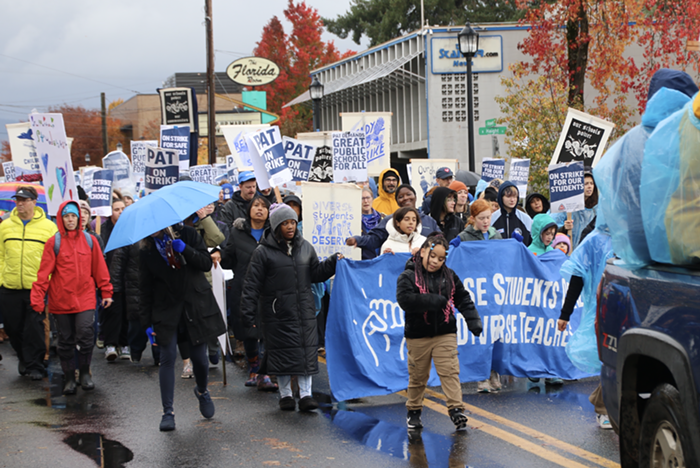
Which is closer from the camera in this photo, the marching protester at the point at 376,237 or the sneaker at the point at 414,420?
the sneaker at the point at 414,420

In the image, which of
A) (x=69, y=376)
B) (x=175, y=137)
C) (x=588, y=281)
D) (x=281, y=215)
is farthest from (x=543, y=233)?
(x=175, y=137)

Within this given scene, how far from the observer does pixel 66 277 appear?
8.53m

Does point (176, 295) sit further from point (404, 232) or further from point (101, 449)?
point (404, 232)

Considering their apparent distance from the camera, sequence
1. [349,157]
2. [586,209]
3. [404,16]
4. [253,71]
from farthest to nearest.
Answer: [404,16] → [253,71] → [349,157] → [586,209]

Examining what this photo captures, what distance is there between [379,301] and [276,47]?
5748 cm

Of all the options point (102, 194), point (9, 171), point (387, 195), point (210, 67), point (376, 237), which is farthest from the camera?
point (210, 67)

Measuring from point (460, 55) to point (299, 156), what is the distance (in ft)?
80.9

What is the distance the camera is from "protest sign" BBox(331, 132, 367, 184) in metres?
11.4

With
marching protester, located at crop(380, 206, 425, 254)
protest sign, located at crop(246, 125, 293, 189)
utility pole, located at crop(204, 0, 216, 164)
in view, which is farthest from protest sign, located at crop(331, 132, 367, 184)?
utility pole, located at crop(204, 0, 216, 164)

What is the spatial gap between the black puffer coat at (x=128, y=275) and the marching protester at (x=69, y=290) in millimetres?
1421

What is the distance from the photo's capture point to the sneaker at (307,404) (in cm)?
724

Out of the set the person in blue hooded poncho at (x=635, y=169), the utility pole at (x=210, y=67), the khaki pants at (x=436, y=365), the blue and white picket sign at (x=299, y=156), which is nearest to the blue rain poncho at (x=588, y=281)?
the khaki pants at (x=436, y=365)

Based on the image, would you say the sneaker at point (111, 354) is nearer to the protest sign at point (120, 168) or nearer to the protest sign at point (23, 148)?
the protest sign at point (23, 148)

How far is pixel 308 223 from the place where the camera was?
31.7 ft
